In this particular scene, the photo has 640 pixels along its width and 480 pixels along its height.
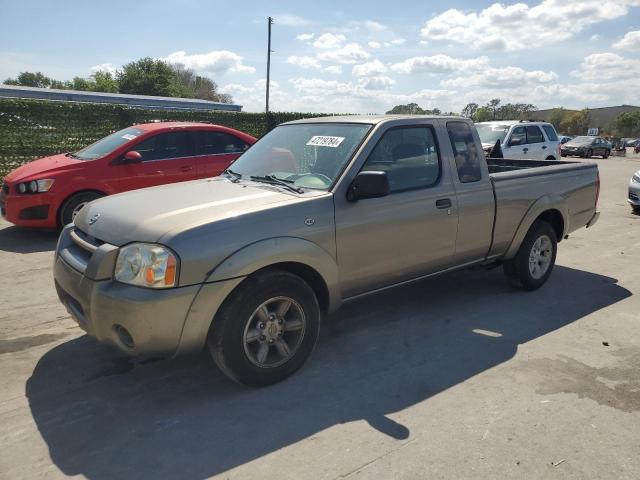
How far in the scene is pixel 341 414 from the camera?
3.09 meters

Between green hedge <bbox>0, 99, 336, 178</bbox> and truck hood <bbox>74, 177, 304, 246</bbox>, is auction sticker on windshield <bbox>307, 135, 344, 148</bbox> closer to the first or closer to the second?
truck hood <bbox>74, 177, 304, 246</bbox>

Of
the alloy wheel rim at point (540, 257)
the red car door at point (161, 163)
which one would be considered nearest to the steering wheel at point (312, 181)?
the alloy wheel rim at point (540, 257)

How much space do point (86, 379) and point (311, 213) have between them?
1926 mm

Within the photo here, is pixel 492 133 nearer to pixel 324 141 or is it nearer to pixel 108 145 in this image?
pixel 108 145

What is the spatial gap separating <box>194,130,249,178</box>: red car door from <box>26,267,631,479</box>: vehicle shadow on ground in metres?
4.48

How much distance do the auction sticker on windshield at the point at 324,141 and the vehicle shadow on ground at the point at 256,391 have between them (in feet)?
5.19

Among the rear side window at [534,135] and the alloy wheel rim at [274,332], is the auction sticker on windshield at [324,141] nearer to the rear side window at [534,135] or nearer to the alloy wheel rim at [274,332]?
the alloy wheel rim at [274,332]

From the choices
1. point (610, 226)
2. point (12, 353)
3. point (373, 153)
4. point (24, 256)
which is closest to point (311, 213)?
point (373, 153)

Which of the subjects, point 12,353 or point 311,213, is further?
point 12,353

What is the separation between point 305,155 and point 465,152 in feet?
5.03

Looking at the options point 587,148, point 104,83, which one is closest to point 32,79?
point 104,83

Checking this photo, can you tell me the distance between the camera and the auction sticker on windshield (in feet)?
13.0

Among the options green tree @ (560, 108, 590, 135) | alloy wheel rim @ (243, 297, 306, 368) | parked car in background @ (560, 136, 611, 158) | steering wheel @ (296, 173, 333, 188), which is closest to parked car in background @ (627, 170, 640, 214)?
steering wheel @ (296, 173, 333, 188)

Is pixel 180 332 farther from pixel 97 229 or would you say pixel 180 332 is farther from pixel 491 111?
pixel 491 111
